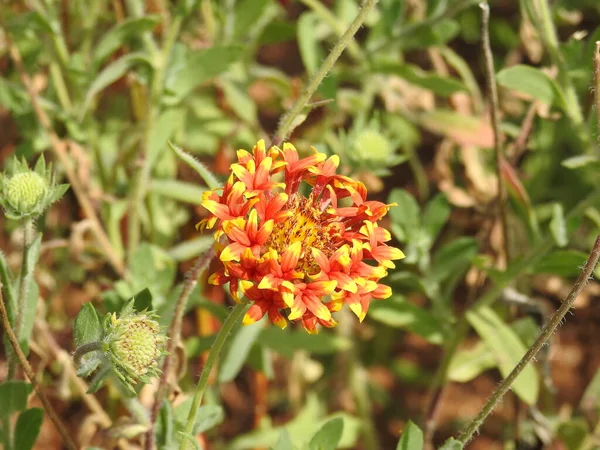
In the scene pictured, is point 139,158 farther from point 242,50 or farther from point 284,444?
point 284,444

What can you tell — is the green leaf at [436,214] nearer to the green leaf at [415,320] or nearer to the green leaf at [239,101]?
the green leaf at [415,320]

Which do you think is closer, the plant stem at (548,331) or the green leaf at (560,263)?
the plant stem at (548,331)

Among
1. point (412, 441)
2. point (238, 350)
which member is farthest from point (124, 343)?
point (238, 350)

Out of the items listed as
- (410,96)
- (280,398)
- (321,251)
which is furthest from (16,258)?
(321,251)

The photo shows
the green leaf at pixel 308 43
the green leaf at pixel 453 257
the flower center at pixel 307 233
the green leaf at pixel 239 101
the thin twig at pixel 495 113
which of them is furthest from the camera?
the green leaf at pixel 239 101

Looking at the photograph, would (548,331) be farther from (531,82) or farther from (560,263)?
(531,82)

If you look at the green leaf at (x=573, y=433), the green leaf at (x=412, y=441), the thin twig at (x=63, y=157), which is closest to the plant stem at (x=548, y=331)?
the green leaf at (x=412, y=441)
